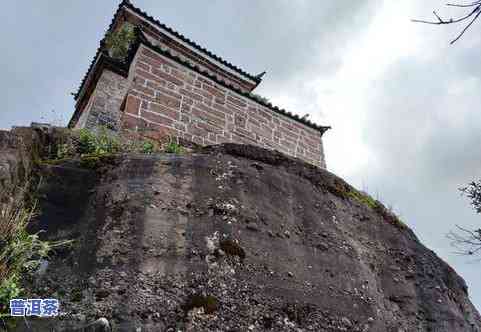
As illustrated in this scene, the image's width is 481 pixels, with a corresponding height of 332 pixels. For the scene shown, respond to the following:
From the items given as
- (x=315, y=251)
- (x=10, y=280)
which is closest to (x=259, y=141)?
(x=315, y=251)

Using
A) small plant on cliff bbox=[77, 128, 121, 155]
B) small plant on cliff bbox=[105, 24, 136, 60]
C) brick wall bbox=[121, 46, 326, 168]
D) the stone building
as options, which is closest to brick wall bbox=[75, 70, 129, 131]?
the stone building

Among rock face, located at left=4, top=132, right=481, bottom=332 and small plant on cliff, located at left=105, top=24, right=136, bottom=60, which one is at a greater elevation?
small plant on cliff, located at left=105, top=24, right=136, bottom=60

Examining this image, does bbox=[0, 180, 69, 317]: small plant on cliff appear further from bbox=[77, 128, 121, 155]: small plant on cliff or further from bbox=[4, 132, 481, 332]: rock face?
bbox=[77, 128, 121, 155]: small plant on cliff

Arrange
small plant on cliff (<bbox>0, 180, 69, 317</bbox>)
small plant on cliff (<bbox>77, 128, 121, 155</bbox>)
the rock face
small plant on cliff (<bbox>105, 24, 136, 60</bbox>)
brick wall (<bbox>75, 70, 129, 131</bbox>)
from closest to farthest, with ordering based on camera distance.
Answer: small plant on cliff (<bbox>0, 180, 69, 317</bbox>), the rock face, small plant on cliff (<bbox>77, 128, 121, 155</bbox>), brick wall (<bbox>75, 70, 129, 131</bbox>), small plant on cliff (<bbox>105, 24, 136, 60</bbox>)

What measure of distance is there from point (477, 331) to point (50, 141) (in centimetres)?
445

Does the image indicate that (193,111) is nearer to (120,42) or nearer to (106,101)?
(106,101)

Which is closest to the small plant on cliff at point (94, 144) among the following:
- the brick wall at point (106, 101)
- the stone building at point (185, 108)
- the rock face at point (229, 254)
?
the rock face at point (229, 254)

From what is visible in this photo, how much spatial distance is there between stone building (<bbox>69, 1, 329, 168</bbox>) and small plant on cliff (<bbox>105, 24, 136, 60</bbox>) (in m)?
0.40

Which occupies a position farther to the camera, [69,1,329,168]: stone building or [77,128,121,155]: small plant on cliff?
[69,1,329,168]: stone building

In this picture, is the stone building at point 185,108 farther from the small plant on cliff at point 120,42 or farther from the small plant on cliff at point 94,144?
the small plant on cliff at point 94,144

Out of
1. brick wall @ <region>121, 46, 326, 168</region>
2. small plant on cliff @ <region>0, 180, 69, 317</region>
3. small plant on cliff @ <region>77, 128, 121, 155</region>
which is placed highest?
brick wall @ <region>121, 46, 326, 168</region>

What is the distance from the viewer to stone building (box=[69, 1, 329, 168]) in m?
5.52

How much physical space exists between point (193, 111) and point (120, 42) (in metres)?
5.64

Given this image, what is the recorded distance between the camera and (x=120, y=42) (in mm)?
10492
